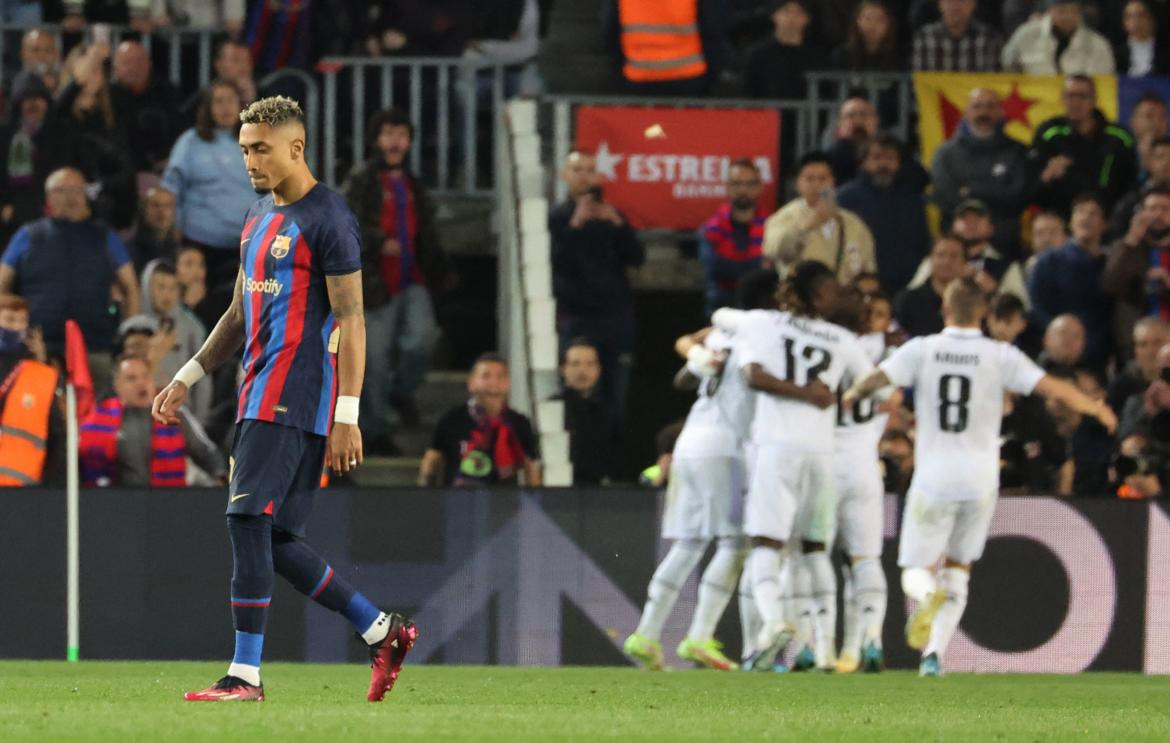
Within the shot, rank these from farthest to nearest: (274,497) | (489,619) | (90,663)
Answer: (489,619) → (90,663) → (274,497)

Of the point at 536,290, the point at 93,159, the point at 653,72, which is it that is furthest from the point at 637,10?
the point at 93,159

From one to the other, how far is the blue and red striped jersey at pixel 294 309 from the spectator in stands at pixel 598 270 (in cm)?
826

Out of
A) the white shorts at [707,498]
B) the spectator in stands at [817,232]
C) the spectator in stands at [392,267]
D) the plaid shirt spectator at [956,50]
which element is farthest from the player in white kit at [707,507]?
the plaid shirt spectator at [956,50]

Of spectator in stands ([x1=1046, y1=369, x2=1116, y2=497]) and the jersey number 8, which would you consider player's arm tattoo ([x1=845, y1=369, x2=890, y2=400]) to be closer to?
the jersey number 8

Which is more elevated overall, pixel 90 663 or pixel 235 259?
pixel 235 259

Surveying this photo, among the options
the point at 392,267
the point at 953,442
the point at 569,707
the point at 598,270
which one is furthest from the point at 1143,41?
the point at 569,707

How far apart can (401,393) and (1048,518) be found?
15.8ft

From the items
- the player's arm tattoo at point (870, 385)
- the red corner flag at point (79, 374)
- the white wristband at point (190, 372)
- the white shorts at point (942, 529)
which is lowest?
the white shorts at point (942, 529)

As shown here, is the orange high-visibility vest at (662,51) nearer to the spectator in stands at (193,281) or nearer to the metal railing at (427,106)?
the metal railing at (427,106)

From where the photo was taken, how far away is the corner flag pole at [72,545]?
44.1 ft

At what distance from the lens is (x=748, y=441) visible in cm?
1395

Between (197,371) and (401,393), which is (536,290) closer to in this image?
(401,393)

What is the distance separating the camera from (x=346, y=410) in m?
8.77

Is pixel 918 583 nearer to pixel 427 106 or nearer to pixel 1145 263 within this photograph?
pixel 1145 263
